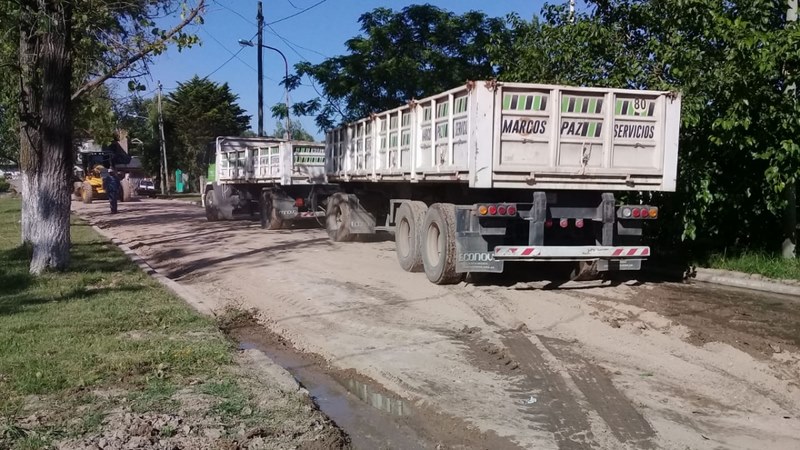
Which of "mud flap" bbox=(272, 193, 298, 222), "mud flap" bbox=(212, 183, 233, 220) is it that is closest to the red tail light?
"mud flap" bbox=(272, 193, 298, 222)

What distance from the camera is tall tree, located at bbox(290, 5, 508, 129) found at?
21750mm

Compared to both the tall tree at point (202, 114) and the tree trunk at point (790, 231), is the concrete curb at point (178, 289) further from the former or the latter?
the tall tree at point (202, 114)

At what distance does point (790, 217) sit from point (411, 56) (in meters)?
13.1

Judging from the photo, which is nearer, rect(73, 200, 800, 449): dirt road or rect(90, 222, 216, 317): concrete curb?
rect(73, 200, 800, 449): dirt road

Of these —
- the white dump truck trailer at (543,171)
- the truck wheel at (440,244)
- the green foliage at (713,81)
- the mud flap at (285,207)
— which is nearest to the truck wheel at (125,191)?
the mud flap at (285,207)

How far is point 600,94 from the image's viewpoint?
991 centimetres

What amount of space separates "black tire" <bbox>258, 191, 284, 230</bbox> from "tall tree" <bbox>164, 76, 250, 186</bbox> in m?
34.7

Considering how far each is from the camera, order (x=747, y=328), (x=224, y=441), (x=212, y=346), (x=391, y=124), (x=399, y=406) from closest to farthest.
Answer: (x=224, y=441), (x=399, y=406), (x=212, y=346), (x=747, y=328), (x=391, y=124)

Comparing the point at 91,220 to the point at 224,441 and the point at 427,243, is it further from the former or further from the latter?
the point at 224,441

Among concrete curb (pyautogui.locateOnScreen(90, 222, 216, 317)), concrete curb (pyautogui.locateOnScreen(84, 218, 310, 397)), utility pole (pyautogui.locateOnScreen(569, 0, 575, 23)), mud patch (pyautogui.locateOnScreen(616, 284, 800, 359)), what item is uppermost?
utility pole (pyautogui.locateOnScreen(569, 0, 575, 23))

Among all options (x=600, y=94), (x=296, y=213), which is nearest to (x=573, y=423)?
(x=600, y=94)

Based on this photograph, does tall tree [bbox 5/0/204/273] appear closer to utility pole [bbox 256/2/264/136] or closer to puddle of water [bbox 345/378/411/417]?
puddle of water [bbox 345/378/411/417]

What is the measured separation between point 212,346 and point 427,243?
15.9ft

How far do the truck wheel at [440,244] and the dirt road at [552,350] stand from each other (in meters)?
0.21
